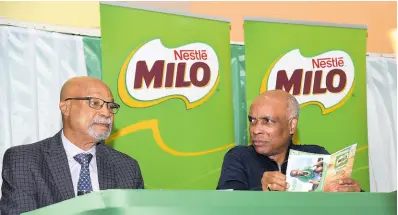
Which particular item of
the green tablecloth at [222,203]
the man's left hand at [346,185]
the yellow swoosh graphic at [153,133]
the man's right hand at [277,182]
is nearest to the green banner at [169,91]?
the yellow swoosh graphic at [153,133]

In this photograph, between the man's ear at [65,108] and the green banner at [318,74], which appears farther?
the green banner at [318,74]

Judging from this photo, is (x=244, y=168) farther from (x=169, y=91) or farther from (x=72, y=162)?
(x=169, y=91)

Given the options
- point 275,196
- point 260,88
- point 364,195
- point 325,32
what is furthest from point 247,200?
point 325,32

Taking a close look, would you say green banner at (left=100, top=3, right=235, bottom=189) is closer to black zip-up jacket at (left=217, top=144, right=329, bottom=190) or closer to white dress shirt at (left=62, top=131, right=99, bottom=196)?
white dress shirt at (left=62, top=131, right=99, bottom=196)

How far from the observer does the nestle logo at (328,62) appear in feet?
18.7

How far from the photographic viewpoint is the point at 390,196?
2.35 metres

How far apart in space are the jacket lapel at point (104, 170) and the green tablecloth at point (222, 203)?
1.71m

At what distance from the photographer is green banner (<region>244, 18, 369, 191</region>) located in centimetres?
549

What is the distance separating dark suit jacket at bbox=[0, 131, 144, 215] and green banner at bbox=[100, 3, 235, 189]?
0.78 metres

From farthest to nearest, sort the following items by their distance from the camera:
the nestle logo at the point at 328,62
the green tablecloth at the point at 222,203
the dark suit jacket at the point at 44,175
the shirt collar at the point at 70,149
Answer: the nestle logo at the point at 328,62, the shirt collar at the point at 70,149, the dark suit jacket at the point at 44,175, the green tablecloth at the point at 222,203

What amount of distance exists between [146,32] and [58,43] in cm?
64

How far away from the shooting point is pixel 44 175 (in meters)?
3.74

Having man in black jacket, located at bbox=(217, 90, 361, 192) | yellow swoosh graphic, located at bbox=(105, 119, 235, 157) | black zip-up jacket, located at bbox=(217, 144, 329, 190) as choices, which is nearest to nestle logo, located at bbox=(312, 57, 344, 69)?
yellow swoosh graphic, located at bbox=(105, 119, 235, 157)

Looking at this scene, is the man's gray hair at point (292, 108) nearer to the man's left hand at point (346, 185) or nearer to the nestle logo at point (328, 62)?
the man's left hand at point (346, 185)
